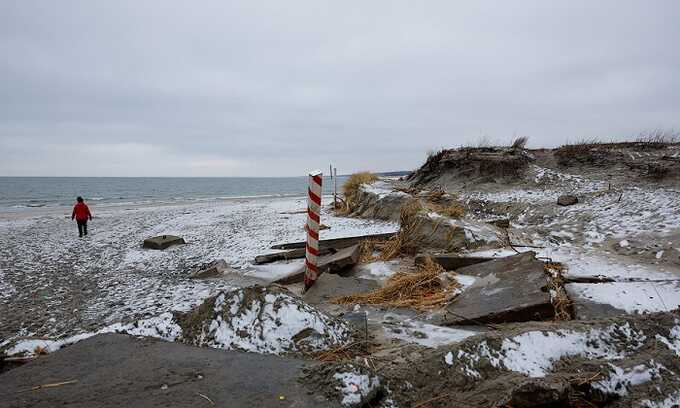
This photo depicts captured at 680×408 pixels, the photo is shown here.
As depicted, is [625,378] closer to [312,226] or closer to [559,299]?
[559,299]

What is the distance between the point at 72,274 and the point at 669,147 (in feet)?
58.7

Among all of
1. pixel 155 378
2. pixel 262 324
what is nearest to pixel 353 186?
pixel 262 324

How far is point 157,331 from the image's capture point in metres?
3.38

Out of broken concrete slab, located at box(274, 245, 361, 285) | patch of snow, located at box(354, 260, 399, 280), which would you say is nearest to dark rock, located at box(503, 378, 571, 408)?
patch of snow, located at box(354, 260, 399, 280)

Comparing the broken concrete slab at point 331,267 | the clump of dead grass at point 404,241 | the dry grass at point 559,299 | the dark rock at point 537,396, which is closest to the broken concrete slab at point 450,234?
the clump of dead grass at point 404,241

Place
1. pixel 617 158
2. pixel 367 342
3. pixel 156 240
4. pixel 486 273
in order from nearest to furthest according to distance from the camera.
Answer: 1. pixel 367 342
2. pixel 486 273
3. pixel 156 240
4. pixel 617 158

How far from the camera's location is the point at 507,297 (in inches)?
156

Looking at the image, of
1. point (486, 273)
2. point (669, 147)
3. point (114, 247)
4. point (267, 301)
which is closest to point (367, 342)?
point (267, 301)

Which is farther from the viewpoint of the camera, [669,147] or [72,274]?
[669,147]

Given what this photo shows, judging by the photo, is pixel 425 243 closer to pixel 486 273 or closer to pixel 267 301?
pixel 486 273

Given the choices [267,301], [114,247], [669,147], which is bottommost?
[114,247]

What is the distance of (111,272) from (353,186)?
11958 mm

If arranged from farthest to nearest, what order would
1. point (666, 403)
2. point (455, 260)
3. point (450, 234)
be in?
1. point (450, 234)
2. point (455, 260)
3. point (666, 403)

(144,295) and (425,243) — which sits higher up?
(425,243)
